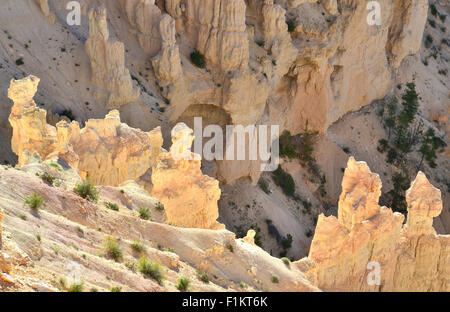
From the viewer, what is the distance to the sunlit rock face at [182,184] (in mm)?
21500

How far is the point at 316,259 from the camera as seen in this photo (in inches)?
861

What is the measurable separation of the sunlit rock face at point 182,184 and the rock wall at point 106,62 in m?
9.32

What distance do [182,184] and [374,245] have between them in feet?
22.0

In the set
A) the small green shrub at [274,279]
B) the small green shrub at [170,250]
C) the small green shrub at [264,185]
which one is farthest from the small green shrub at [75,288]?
the small green shrub at [264,185]

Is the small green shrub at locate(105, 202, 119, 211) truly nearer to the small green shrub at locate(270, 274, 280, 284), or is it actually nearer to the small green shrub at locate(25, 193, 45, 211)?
the small green shrub at locate(25, 193, 45, 211)

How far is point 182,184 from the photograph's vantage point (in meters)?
21.8

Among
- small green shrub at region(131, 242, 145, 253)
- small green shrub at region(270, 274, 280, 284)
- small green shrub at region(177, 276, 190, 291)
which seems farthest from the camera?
small green shrub at region(270, 274, 280, 284)

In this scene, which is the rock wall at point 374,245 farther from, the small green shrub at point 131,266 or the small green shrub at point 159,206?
the small green shrub at point 131,266

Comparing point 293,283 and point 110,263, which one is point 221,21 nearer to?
point 293,283

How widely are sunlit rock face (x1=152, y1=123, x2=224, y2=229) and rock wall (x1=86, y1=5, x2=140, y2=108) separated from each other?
9.32 m


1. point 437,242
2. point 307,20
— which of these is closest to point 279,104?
point 307,20

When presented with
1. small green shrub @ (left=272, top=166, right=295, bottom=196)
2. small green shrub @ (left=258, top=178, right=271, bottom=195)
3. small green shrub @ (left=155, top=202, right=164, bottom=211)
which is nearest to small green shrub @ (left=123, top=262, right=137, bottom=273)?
small green shrub @ (left=155, top=202, right=164, bottom=211)

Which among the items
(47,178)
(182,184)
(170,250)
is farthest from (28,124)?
(170,250)

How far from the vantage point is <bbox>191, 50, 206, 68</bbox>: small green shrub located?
1380 inches
